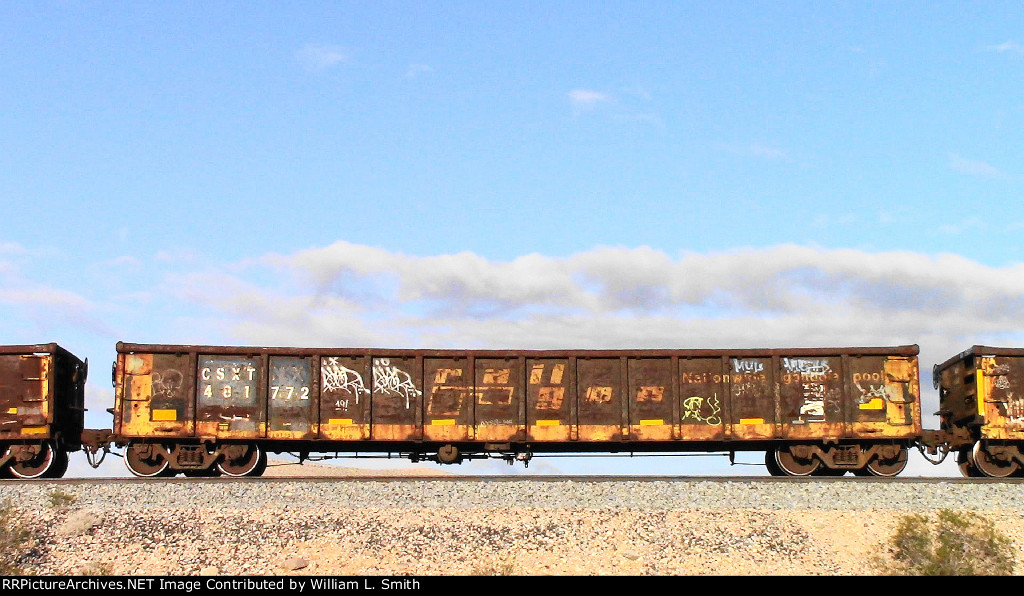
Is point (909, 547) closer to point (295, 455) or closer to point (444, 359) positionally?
point (444, 359)

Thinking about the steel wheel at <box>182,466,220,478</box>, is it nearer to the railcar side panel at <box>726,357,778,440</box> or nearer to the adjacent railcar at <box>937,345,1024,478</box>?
the railcar side panel at <box>726,357,778,440</box>

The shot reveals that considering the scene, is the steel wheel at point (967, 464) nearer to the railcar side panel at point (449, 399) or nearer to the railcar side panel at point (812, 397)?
the railcar side panel at point (812, 397)

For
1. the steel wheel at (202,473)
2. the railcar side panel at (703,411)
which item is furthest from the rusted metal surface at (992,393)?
the steel wheel at (202,473)

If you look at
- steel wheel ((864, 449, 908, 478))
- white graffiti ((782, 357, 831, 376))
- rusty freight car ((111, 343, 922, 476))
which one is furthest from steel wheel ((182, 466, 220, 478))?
steel wheel ((864, 449, 908, 478))

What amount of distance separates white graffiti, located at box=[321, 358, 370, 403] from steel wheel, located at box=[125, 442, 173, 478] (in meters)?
3.67

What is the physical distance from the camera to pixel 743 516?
15289 millimetres

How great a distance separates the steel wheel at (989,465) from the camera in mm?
19312

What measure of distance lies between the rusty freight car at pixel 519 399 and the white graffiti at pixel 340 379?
21mm

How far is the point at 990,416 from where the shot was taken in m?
19.1

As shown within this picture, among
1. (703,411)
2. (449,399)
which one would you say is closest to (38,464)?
(449,399)

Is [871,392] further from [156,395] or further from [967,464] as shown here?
[156,395]
